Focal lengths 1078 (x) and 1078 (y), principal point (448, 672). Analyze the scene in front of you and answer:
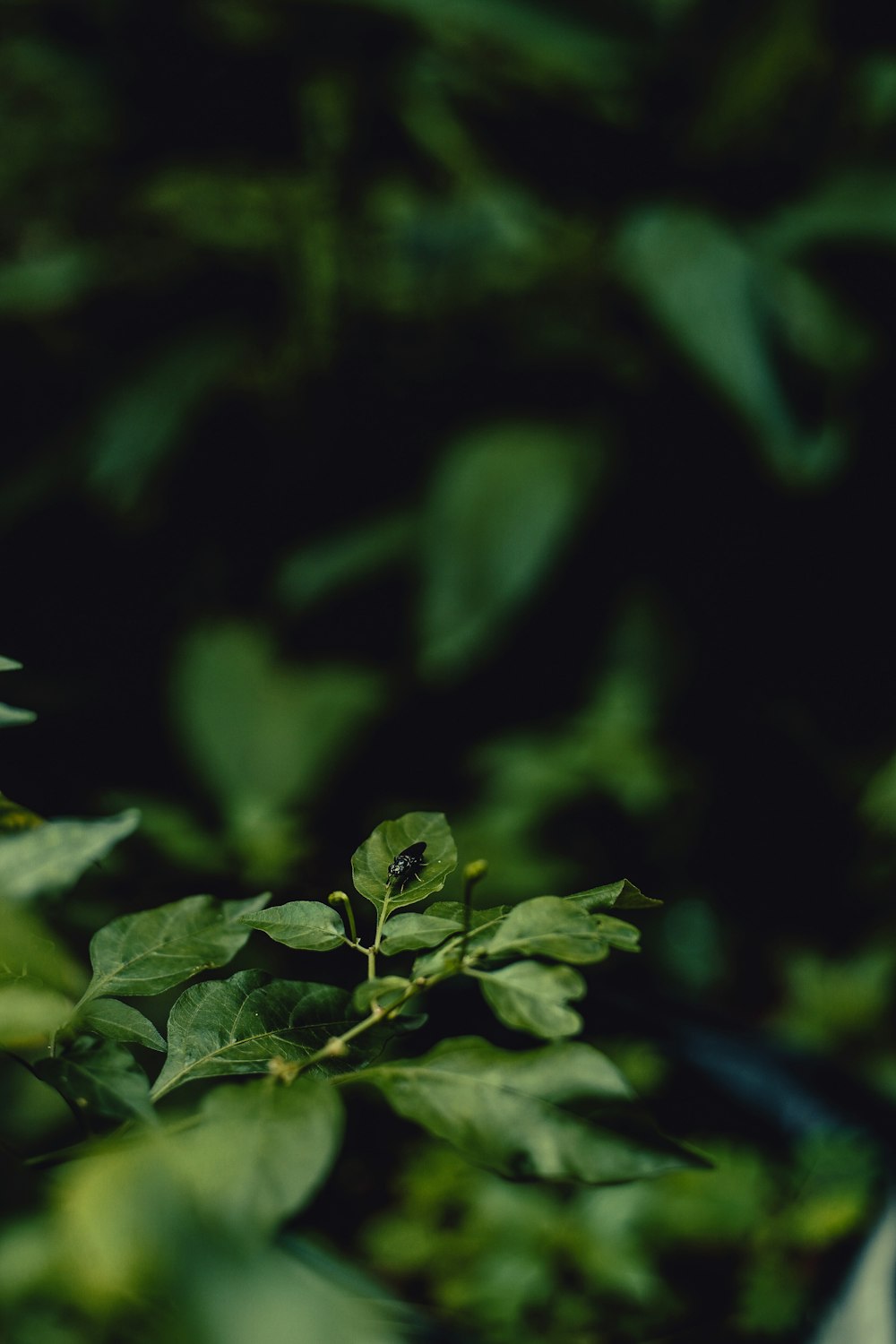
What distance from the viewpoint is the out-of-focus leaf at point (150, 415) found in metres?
1.58

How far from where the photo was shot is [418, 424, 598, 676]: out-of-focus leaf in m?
1.33

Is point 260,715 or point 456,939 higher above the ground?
point 456,939

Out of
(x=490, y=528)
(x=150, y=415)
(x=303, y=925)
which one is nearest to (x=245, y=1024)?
(x=303, y=925)

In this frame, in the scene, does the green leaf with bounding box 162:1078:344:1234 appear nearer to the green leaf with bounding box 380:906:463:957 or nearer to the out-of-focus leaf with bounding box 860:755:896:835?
the green leaf with bounding box 380:906:463:957

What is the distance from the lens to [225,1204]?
159 millimetres

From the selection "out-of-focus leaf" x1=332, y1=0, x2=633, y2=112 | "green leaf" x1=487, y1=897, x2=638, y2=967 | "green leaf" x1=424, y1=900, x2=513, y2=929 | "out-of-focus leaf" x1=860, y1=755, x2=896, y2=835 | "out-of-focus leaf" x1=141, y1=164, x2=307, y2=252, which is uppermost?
"out-of-focus leaf" x1=332, y1=0, x2=633, y2=112

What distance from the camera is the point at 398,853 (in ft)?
0.83

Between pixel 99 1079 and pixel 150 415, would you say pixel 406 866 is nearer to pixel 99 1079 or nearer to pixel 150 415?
pixel 99 1079

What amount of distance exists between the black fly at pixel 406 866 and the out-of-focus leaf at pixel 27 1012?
0.08m

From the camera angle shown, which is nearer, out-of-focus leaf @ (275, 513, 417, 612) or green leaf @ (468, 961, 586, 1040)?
green leaf @ (468, 961, 586, 1040)

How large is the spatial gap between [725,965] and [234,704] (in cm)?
72

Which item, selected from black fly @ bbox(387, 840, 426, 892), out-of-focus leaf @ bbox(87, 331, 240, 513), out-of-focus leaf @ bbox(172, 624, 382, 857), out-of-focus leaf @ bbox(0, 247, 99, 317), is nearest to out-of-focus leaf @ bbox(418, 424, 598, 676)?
out-of-focus leaf @ bbox(172, 624, 382, 857)

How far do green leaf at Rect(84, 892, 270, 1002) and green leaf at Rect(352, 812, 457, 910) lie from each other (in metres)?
0.03

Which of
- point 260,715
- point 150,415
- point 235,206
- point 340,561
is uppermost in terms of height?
point 235,206
